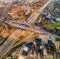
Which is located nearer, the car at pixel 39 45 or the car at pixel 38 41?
the car at pixel 39 45

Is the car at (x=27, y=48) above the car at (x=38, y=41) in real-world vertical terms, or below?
below

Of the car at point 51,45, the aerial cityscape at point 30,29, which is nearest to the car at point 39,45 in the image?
the aerial cityscape at point 30,29

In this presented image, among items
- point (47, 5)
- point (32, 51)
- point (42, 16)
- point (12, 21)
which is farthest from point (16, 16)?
point (32, 51)

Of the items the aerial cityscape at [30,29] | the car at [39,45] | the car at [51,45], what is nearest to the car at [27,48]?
the aerial cityscape at [30,29]

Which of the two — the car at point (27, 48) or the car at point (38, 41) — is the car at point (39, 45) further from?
the car at point (27, 48)

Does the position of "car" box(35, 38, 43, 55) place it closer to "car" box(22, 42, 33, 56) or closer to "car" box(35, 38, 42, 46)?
"car" box(35, 38, 42, 46)

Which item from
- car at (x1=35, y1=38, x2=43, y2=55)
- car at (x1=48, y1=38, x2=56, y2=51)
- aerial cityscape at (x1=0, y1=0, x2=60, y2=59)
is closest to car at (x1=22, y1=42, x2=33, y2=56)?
aerial cityscape at (x1=0, y1=0, x2=60, y2=59)

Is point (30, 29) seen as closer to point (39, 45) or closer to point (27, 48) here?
point (39, 45)

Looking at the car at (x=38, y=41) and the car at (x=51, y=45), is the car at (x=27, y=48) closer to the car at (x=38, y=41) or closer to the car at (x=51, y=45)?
the car at (x=38, y=41)
